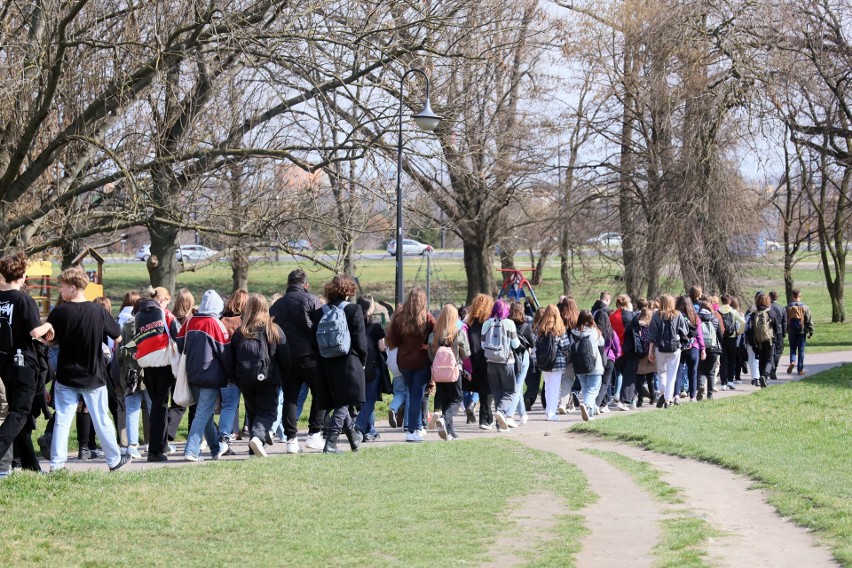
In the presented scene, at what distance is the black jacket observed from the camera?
11977mm

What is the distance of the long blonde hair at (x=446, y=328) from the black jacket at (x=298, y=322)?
206cm

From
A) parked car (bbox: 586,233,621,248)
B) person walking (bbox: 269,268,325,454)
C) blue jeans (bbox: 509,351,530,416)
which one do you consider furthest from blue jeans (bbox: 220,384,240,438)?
parked car (bbox: 586,233,621,248)

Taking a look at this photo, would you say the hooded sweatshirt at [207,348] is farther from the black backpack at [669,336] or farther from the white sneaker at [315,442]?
the black backpack at [669,336]

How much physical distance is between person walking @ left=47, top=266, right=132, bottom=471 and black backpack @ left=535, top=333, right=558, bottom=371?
7.33 meters

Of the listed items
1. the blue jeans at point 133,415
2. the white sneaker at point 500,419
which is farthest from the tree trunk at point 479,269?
the blue jeans at point 133,415

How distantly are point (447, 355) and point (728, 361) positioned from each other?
9.53m

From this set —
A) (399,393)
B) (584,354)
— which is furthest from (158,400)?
(584,354)

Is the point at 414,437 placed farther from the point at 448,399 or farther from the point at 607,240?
the point at 607,240

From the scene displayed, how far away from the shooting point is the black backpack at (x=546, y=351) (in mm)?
15883

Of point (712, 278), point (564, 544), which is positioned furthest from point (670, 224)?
point (564, 544)

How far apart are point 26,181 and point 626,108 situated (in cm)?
1911

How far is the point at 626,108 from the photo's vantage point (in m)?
31.5

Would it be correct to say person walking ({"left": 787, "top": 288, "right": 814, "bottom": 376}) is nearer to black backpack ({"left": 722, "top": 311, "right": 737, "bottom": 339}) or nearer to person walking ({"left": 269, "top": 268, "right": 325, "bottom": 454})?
black backpack ({"left": 722, "top": 311, "right": 737, "bottom": 339})

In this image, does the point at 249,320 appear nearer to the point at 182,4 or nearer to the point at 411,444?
the point at 411,444
